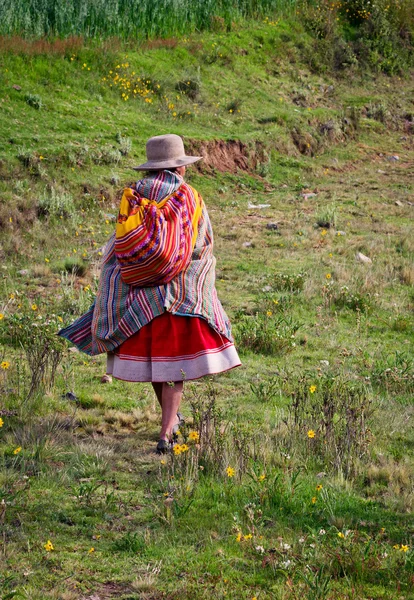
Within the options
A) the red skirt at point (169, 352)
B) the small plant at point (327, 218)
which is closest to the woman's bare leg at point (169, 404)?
the red skirt at point (169, 352)

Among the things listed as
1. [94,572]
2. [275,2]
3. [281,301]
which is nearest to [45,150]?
[281,301]

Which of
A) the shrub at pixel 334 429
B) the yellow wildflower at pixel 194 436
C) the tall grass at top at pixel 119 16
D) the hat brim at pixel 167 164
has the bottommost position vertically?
the shrub at pixel 334 429

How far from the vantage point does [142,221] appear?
4.38 metres

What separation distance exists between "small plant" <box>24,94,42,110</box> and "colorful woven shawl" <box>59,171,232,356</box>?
7935mm

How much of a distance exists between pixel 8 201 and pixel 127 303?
17.7 ft

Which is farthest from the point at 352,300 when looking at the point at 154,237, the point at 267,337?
the point at 154,237

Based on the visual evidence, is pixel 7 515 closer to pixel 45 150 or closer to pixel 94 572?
pixel 94 572

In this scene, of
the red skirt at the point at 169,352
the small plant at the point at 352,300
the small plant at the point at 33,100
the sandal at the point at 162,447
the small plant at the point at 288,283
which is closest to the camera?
the red skirt at the point at 169,352

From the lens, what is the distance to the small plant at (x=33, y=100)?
11.9 meters

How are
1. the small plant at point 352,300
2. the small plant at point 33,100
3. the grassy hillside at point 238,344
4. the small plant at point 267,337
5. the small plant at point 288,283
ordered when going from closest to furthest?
the grassy hillside at point 238,344, the small plant at point 267,337, the small plant at point 352,300, the small plant at point 288,283, the small plant at point 33,100

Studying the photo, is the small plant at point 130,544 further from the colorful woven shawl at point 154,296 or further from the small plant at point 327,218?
the small plant at point 327,218

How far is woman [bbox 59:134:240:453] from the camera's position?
441 cm

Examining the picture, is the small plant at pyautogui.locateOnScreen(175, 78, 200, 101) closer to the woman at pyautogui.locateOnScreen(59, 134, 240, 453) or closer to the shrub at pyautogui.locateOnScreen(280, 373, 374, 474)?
the woman at pyautogui.locateOnScreen(59, 134, 240, 453)

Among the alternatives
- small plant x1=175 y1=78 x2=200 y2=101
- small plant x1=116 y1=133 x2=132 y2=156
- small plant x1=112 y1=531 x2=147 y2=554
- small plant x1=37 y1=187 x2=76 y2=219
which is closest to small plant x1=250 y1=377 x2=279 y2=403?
small plant x1=112 y1=531 x2=147 y2=554
